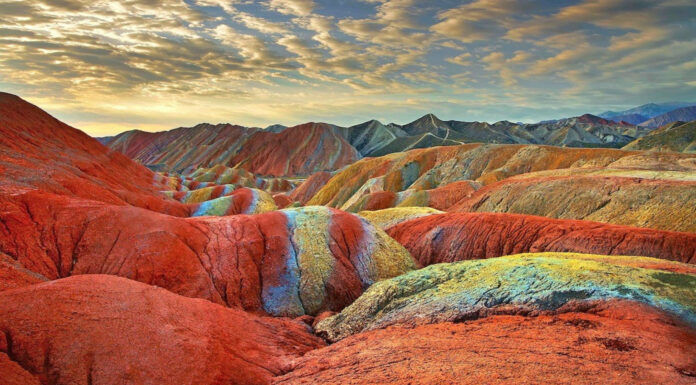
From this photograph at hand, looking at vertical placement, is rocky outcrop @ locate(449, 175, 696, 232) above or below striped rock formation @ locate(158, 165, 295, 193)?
above

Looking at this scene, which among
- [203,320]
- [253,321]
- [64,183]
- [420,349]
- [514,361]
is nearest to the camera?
[514,361]

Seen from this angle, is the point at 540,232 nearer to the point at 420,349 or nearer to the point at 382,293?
the point at 382,293

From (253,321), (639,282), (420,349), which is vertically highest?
(639,282)

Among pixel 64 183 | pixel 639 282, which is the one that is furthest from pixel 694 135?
pixel 64 183

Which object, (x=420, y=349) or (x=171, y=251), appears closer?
(x=420, y=349)

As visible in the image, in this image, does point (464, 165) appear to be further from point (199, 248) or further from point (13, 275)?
point (13, 275)

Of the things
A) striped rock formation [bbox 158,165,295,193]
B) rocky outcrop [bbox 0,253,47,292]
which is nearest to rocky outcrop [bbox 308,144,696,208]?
striped rock formation [bbox 158,165,295,193]

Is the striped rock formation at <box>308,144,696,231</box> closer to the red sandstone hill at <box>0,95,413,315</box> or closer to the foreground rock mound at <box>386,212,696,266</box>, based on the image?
the foreground rock mound at <box>386,212,696,266</box>
